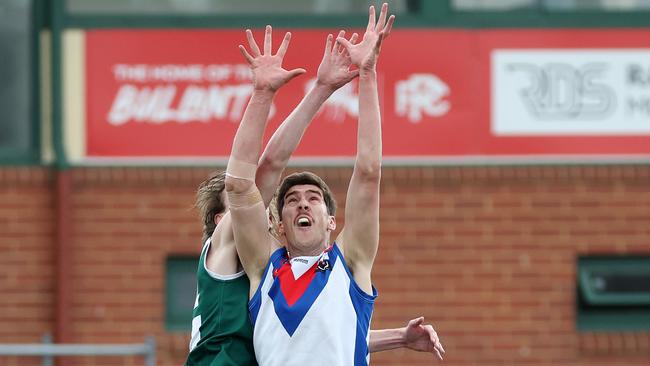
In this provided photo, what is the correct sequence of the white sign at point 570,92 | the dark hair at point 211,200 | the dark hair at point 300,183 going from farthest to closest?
the white sign at point 570,92 < the dark hair at point 211,200 < the dark hair at point 300,183

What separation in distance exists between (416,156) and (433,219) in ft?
1.46

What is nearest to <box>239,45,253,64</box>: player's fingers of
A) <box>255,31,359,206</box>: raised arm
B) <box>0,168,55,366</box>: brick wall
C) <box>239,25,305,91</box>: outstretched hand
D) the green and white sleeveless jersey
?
<box>239,25,305,91</box>: outstretched hand

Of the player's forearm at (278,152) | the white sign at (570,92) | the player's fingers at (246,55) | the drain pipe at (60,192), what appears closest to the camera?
the player's fingers at (246,55)

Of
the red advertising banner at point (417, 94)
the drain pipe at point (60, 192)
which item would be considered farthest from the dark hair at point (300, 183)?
the drain pipe at point (60, 192)

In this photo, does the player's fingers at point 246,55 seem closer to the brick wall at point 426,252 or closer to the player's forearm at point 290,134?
the player's forearm at point 290,134

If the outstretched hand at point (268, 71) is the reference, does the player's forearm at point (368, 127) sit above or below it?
below

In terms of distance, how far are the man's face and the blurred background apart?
4704 mm

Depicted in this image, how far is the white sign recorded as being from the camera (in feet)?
36.2

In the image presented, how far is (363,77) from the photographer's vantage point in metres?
6.16

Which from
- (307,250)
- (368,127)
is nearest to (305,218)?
(307,250)

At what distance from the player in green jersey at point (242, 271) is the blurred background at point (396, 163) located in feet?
14.7

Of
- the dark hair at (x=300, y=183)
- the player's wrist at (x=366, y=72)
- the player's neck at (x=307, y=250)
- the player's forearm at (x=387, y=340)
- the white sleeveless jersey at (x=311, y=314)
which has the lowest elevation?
the player's forearm at (x=387, y=340)

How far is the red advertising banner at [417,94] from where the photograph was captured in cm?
1095

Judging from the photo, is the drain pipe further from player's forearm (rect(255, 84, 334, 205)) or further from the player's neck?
the player's neck
